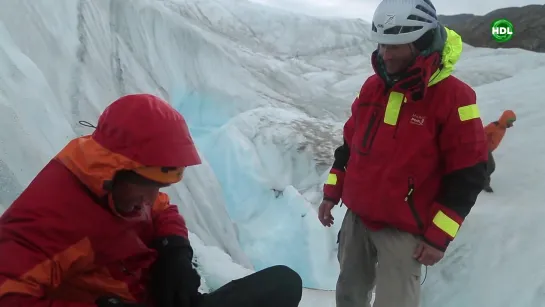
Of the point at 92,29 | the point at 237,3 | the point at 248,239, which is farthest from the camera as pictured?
the point at 237,3

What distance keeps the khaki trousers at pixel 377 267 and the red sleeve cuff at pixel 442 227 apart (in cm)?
10

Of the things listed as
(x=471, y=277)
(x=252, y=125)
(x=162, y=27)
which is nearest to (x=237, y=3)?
(x=162, y=27)

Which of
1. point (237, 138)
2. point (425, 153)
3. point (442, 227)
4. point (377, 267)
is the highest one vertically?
point (425, 153)

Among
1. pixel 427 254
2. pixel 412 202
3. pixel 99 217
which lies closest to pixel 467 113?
pixel 412 202

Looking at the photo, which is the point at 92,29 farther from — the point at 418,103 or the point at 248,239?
the point at 418,103

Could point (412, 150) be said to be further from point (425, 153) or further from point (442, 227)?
point (442, 227)

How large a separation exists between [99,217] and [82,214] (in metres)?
0.05

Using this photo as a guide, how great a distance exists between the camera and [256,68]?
11625mm

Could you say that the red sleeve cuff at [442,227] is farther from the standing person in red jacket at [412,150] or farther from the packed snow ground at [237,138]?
the packed snow ground at [237,138]

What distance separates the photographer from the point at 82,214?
1179 mm

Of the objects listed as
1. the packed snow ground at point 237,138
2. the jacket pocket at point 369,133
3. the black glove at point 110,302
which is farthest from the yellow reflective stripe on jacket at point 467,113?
the packed snow ground at point 237,138

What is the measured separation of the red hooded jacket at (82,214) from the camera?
108 cm

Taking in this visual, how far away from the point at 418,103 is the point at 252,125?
651 centimetres

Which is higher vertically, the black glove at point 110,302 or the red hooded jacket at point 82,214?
the red hooded jacket at point 82,214
